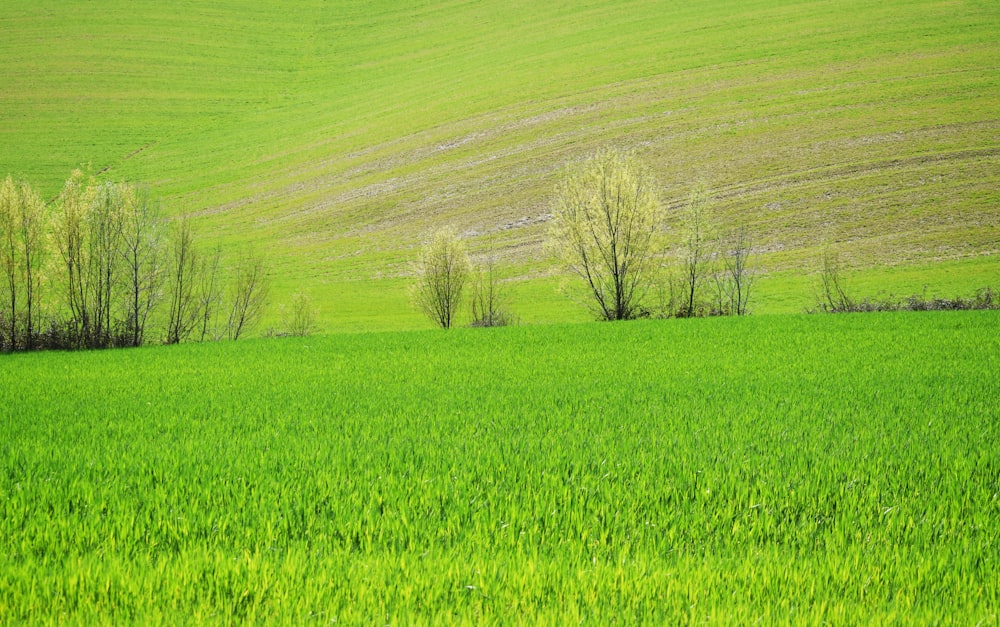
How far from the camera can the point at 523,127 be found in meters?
90.6

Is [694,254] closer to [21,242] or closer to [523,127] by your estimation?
[21,242]

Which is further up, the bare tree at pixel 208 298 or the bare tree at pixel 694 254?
the bare tree at pixel 694 254

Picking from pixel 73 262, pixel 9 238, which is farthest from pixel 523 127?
pixel 9 238

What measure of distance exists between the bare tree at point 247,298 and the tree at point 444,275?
36.3ft

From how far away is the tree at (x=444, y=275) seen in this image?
4612cm

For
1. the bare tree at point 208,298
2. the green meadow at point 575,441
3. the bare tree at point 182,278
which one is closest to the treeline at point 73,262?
the bare tree at point 182,278

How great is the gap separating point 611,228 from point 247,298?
79.0 ft

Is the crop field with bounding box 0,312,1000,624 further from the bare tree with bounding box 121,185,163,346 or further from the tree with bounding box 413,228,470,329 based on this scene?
the tree with bounding box 413,228,470,329

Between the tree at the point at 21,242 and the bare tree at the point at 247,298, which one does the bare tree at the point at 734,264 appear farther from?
the tree at the point at 21,242

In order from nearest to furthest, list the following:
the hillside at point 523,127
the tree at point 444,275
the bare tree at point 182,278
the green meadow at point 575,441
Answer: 1. the green meadow at point 575,441
2. the bare tree at point 182,278
3. the tree at point 444,275
4. the hillside at point 523,127

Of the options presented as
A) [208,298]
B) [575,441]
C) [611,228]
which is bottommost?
[575,441]

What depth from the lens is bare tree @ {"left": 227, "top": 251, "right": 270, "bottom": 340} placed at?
43497mm

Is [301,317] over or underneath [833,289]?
underneath

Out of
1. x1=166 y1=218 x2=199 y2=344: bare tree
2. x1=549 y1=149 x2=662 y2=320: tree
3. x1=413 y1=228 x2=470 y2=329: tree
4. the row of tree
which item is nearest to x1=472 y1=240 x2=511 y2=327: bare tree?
the row of tree
